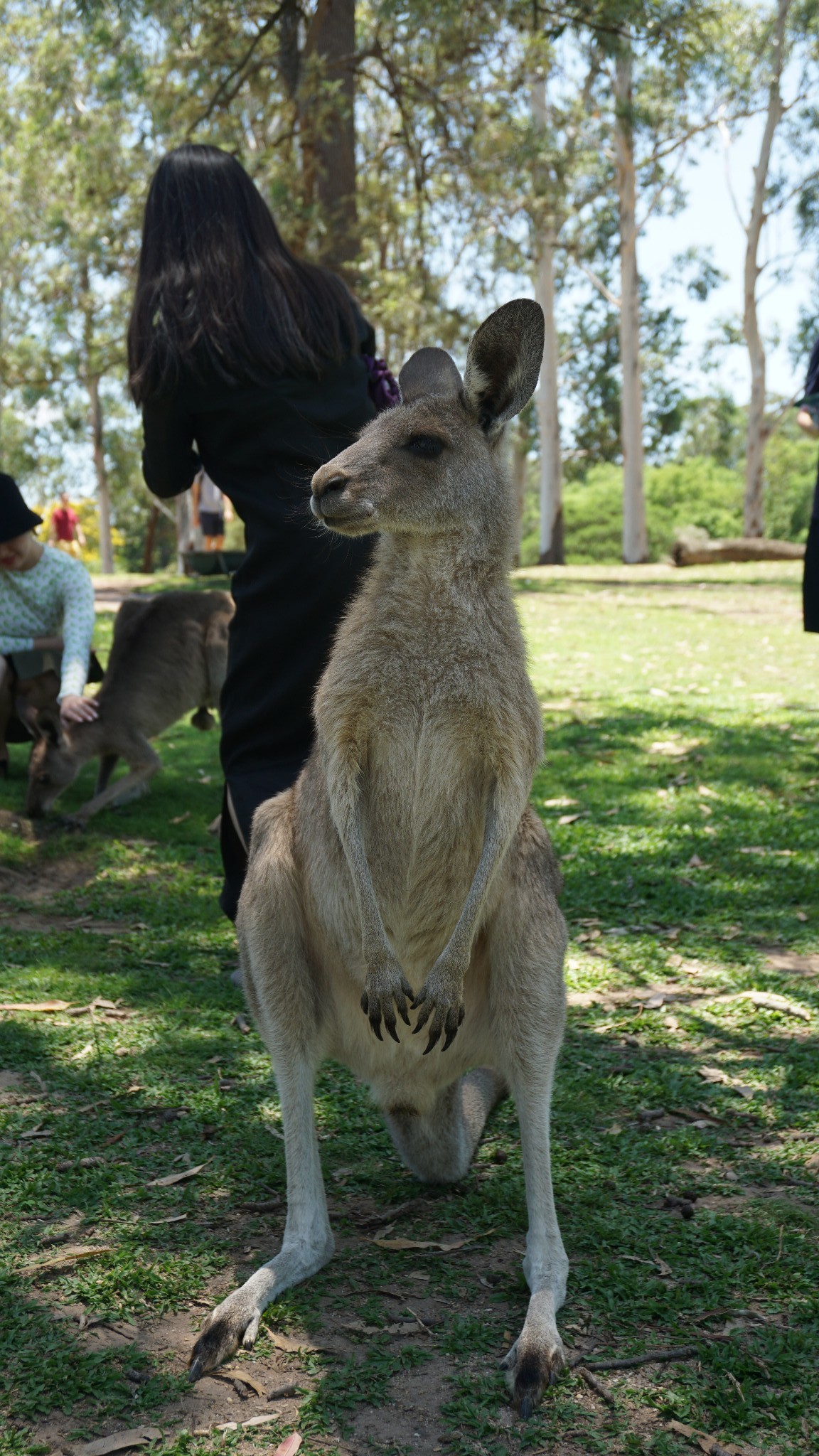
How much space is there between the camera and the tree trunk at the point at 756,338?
22.1 m

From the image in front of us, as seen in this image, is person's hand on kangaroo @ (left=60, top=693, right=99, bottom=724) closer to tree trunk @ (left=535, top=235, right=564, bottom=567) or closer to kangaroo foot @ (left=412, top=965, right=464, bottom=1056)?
kangaroo foot @ (left=412, top=965, right=464, bottom=1056)

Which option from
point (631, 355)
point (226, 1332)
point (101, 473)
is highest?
point (631, 355)

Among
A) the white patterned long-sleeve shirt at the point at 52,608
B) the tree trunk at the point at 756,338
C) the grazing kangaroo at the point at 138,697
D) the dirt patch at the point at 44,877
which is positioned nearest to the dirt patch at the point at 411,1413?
the dirt patch at the point at 44,877

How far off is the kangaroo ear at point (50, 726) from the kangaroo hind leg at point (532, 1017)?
12.2 ft

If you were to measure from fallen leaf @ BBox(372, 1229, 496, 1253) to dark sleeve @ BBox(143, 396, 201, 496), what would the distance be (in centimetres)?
176

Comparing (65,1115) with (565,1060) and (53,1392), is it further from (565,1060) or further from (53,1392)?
(565,1060)

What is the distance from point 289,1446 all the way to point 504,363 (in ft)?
5.53

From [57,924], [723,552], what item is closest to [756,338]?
[723,552]

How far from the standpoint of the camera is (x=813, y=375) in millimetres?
4754

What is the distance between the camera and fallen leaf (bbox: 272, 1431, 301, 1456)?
1.73m

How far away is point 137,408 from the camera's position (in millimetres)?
2865

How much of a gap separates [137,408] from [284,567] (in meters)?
0.49

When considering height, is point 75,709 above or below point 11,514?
below

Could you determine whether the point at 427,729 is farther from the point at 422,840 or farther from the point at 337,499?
the point at 337,499
